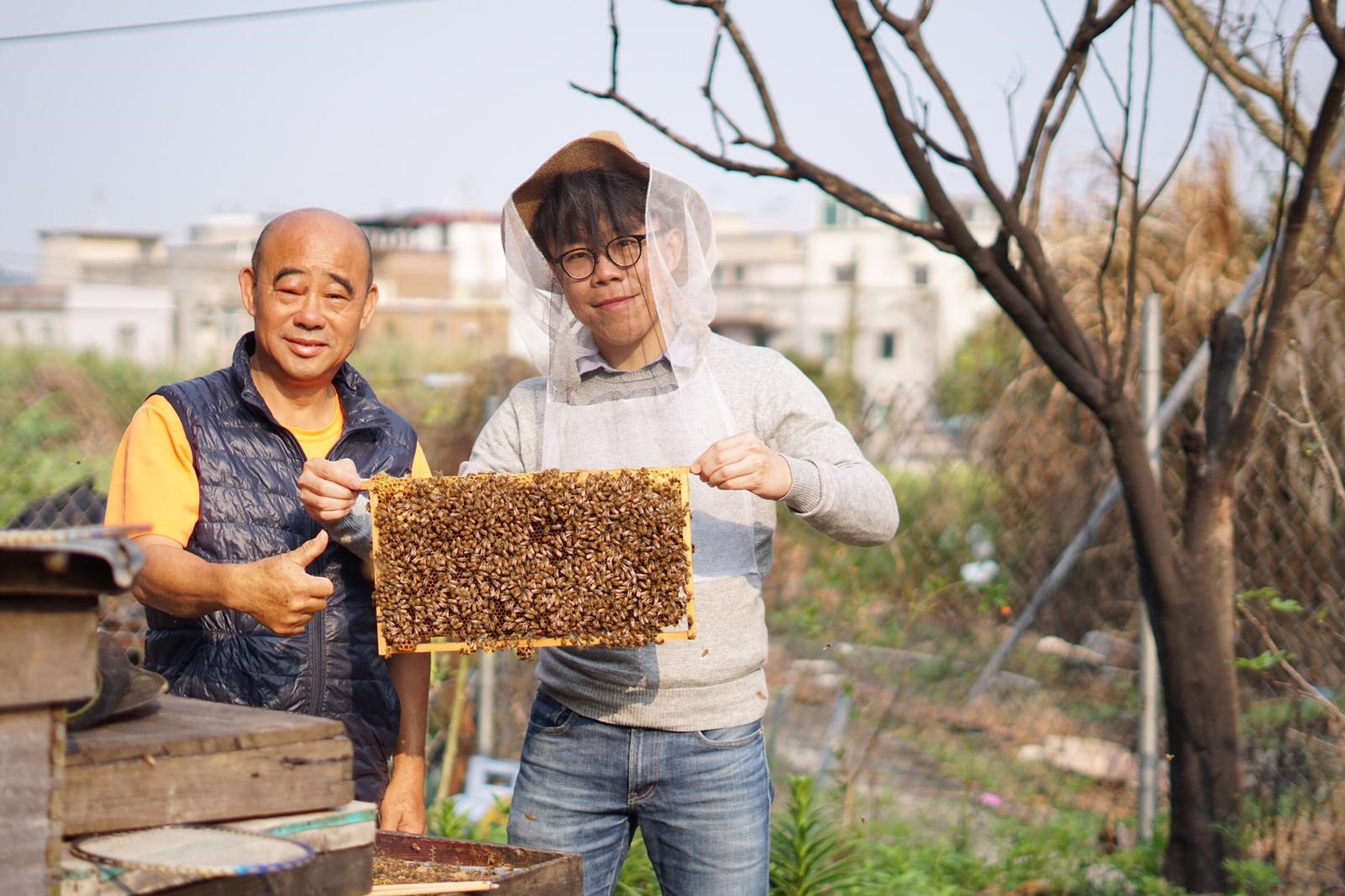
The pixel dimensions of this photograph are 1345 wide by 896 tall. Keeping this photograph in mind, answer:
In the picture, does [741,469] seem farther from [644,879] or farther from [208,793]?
[644,879]

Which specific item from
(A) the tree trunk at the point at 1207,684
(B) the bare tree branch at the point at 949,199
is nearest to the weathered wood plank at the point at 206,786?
(B) the bare tree branch at the point at 949,199

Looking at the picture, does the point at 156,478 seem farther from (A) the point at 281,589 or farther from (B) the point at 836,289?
(B) the point at 836,289

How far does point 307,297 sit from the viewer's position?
274 cm

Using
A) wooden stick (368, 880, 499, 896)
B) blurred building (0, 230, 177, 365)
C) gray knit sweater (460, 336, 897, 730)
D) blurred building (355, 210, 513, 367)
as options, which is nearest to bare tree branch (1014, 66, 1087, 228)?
gray knit sweater (460, 336, 897, 730)

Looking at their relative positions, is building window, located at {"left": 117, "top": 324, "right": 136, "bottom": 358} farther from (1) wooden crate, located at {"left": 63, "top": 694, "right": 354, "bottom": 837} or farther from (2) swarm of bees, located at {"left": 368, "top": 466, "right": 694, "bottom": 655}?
(1) wooden crate, located at {"left": 63, "top": 694, "right": 354, "bottom": 837}

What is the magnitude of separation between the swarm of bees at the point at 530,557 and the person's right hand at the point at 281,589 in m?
0.24

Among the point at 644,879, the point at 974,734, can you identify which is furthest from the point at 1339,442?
the point at 644,879

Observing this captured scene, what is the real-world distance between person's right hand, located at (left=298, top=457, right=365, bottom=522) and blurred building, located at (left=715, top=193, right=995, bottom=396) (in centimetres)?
4752

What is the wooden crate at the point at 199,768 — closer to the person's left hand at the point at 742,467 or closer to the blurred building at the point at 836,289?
the person's left hand at the point at 742,467

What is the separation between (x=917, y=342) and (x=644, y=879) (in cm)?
4909

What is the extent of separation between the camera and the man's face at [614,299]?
2.82 meters

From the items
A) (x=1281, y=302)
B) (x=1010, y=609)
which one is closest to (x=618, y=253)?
(x=1281, y=302)

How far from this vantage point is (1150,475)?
13.7 feet

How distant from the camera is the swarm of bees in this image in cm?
255
